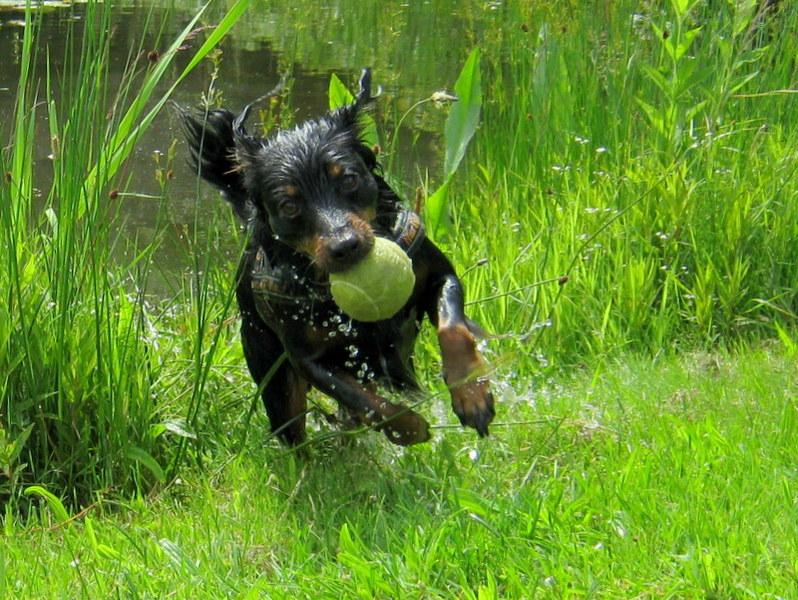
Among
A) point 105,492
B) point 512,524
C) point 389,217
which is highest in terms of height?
point 389,217

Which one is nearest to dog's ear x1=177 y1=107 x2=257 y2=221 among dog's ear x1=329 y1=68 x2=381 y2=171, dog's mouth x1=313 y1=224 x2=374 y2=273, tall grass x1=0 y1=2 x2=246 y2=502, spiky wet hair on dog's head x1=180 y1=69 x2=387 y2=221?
spiky wet hair on dog's head x1=180 y1=69 x2=387 y2=221

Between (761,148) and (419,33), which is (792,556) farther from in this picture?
(419,33)

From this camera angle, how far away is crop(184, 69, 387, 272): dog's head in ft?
10.7

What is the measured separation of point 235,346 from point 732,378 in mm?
1827

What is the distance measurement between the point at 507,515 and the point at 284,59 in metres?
6.95

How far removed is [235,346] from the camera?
4.50m

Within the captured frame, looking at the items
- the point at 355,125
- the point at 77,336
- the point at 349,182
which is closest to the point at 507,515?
the point at 349,182

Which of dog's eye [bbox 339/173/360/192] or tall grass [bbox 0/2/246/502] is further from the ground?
dog's eye [bbox 339/173/360/192]

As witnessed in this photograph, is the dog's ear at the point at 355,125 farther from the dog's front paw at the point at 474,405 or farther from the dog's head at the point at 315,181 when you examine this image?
the dog's front paw at the point at 474,405

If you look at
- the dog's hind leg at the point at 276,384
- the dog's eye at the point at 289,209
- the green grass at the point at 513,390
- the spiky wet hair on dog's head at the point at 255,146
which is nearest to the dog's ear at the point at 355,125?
the spiky wet hair on dog's head at the point at 255,146

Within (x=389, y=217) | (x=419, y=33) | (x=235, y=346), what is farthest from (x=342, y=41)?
(x=389, y=217)

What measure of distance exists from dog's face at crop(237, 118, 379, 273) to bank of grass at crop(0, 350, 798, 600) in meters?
0.68

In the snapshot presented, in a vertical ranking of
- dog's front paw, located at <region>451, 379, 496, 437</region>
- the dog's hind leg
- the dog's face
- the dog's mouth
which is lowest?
the dog's hind leg

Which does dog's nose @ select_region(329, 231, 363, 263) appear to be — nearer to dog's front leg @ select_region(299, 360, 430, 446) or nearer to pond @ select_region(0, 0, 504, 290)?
dog's front leg @ select_region(299, 360, 430, 446)
